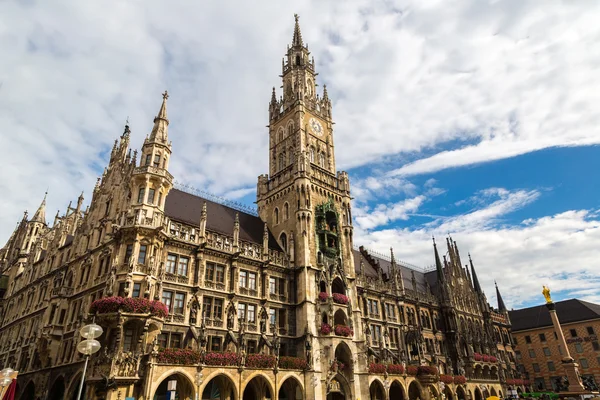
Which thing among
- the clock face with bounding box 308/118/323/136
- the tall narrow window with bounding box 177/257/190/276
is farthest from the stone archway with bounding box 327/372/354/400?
the clock face with bounding box 308/118/323/136

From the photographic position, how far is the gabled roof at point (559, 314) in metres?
79.3

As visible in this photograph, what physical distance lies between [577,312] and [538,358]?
12.1 metres

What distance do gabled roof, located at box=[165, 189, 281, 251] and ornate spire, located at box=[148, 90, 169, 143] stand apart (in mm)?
6437

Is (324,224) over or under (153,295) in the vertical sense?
over

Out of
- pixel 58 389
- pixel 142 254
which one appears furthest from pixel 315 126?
pixel 58 389

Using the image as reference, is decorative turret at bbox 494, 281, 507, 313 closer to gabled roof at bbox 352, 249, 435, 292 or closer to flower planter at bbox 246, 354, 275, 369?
gabled roof at bbox 352, 249, 435, 292

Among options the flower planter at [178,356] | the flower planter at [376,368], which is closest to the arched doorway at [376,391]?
the flower planter at [376,368]

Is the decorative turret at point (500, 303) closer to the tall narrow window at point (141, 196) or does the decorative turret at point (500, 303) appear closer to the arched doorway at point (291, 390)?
the arched doorway at point (291, 390)

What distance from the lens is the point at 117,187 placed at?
39.6 m

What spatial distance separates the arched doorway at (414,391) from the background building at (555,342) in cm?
4224

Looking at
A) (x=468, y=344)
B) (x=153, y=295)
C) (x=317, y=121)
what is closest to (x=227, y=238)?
(x=153, y=295)

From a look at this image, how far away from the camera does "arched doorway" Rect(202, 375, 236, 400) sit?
33.9 meters

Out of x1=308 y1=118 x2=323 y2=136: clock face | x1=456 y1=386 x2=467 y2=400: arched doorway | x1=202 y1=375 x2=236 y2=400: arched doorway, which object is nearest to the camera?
x1=202 y1=375 x2=236 y2=400: arched doorway

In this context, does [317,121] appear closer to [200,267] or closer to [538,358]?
[200,267]
